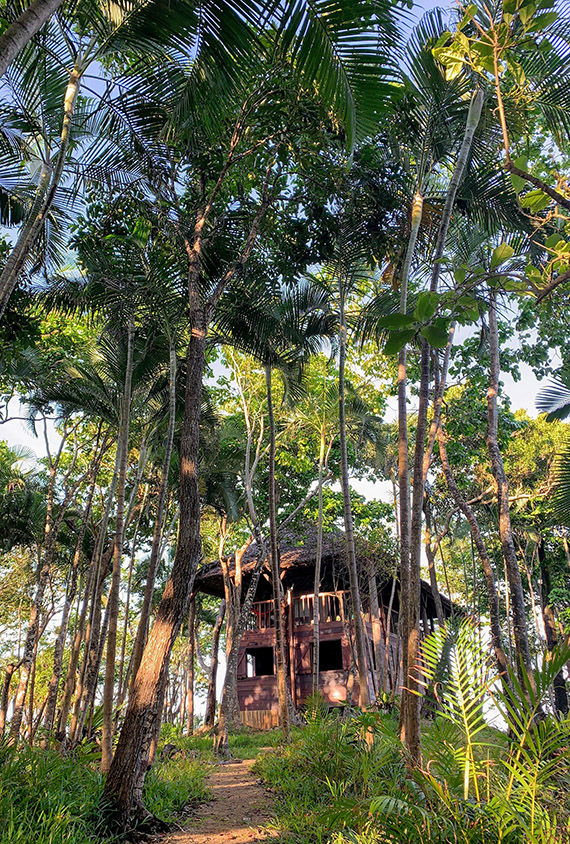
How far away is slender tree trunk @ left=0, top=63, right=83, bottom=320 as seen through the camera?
3992mm

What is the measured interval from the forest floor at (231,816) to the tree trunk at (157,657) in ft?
1.73

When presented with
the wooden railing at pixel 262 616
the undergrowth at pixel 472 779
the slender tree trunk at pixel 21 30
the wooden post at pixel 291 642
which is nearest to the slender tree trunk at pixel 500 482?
the undergrowth at pixel 472 779

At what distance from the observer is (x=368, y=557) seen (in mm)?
16812

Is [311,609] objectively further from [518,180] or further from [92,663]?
[518,180]

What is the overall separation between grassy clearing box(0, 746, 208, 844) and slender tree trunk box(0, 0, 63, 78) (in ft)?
14.2

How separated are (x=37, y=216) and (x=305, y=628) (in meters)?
16.5

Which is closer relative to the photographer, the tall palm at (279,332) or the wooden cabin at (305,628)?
the tall palm at (279,332)

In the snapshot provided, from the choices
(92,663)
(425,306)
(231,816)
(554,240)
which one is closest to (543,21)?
(554,240)

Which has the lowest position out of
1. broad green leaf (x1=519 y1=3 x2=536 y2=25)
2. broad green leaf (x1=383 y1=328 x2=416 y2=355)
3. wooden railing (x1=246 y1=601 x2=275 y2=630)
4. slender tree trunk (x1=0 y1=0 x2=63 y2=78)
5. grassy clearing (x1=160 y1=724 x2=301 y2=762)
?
grassy clearing (x1=160 y1=724 x2=301 y2=762)

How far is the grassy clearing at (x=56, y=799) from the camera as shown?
3.84m

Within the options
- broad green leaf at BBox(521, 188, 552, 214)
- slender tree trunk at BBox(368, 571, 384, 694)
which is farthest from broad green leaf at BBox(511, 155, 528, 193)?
slender tree trunk at BBox(368, 571, 384, 694)

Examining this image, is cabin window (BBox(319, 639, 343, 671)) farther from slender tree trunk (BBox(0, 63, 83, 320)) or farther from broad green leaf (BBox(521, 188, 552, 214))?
broad green leaf (BBox(521, 188, 552, 214))

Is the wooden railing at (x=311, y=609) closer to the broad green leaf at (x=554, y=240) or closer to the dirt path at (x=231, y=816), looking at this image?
the dirt path at (x=231, y=816)

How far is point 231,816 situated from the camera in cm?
607
